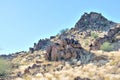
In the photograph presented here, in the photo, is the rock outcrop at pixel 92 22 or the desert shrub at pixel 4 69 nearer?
the desert shrub at pixel 4 69

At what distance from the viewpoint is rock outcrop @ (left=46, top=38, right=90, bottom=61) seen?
61.2 metres

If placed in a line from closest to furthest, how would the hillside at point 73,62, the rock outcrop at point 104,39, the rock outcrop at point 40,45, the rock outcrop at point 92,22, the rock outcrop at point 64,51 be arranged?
the hillside at point 73,62, the rock outcrop at point 64,51, the rock outcrop at point 104,39, the rock outcrop at point 40,45, the rock outcrop at point 92,22

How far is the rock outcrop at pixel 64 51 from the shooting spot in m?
61.2

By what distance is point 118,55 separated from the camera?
5794 centimetres

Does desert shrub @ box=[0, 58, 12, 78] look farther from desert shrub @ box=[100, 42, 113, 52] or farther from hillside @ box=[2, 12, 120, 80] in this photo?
desert shrub @ box=[100, 42, 113, 52]

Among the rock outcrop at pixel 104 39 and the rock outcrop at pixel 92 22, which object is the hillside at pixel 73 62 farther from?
the rock outcrop at pixel 92 22

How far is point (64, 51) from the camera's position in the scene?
62000 millimetres

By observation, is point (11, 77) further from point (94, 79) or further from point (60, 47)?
point (94, 79)

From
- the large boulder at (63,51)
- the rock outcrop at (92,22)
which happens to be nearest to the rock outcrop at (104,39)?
the large boulder at (63,51)

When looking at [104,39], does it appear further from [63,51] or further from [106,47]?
[63,51]

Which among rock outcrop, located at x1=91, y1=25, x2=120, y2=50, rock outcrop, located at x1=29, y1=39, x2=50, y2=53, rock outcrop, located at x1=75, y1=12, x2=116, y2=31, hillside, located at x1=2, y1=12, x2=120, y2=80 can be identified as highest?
rock outcrop, located at x1=75, y1=12, x2=116, y2=31

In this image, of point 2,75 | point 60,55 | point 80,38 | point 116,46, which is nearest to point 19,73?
point 2,75

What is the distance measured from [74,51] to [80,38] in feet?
101

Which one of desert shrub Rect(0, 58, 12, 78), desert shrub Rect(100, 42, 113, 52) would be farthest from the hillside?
desert shrub Rect(0, 58, 12, 78)
